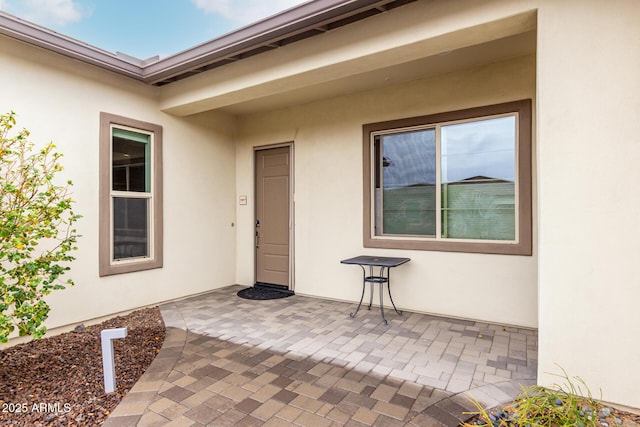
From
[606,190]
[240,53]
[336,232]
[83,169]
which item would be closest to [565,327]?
[606,190]

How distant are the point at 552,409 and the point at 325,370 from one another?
1531mm

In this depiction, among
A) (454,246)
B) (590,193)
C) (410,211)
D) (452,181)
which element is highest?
(452,181)

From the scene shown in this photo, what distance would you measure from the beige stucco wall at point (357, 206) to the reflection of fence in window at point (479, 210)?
0.29 m

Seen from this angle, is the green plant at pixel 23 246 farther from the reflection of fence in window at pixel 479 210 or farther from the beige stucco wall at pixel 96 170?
the reflection of fence in window at pixel 479 210

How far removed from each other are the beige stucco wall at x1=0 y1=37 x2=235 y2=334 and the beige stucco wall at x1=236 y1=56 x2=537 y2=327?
1.62 feet

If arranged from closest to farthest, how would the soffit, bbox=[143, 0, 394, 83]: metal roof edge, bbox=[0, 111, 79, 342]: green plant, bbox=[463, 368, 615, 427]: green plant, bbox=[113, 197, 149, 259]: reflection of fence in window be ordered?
bbox=[463, 368, 615, 427]: green plant → bbox=[0, 111, 79, 342]: green plant → bbox=[143, 0, 394, 83]: metal roof edge → the soffit → bbox=[113, 197, 149, 259]: reflection of fence in window

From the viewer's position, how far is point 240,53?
3602 mm

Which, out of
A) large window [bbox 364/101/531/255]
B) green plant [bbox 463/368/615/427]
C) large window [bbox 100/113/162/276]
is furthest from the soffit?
green plant [bbox 463/368/615/427]

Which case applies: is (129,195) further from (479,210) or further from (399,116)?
(479,210)

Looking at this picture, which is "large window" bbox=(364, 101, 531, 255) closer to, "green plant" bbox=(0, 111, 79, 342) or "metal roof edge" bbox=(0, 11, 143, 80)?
"metal roof edge" bbox=(0, 11, 143, 80)

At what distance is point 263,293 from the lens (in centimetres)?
530

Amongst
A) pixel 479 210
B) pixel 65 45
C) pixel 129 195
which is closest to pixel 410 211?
pixel 479 210

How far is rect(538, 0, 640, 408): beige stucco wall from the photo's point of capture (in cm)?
210

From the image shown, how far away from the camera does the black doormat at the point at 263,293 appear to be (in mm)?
5104
